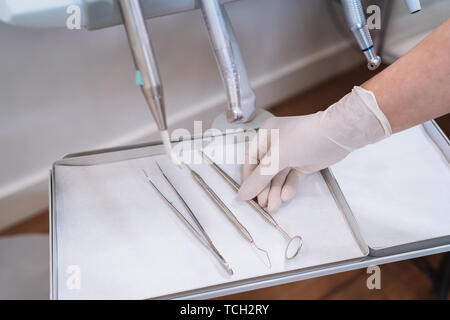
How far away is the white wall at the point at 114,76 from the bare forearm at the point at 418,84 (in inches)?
17.4

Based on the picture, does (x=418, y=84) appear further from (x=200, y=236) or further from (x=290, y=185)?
(x=200, y=236)

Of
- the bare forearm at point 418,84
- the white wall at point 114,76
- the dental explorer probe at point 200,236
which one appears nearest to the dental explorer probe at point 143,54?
the dental explorer probe at point 200,236

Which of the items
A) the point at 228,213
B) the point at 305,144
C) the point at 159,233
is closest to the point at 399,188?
the point at 305,144

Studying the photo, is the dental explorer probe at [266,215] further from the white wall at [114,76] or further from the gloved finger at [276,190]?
the white wall at [114,76]

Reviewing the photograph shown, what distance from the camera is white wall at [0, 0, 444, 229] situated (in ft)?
3.23

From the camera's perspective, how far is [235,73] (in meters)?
0.65

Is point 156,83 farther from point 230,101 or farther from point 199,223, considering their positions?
point 199,223

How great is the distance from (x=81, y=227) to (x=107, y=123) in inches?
20.9

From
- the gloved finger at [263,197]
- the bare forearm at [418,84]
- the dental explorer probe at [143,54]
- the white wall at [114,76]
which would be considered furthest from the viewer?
the white wall at [114,76]

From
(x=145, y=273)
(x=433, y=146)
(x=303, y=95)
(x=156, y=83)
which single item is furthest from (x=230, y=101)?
(x=303, y=95)

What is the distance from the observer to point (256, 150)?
807 mm

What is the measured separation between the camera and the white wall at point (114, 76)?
986 mm

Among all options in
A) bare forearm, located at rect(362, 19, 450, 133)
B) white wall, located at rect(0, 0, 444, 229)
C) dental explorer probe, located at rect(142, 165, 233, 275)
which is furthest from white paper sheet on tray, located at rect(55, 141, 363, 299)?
white wall, located at rect(0, 0, 444, 229)

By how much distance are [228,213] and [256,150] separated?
0.13m
